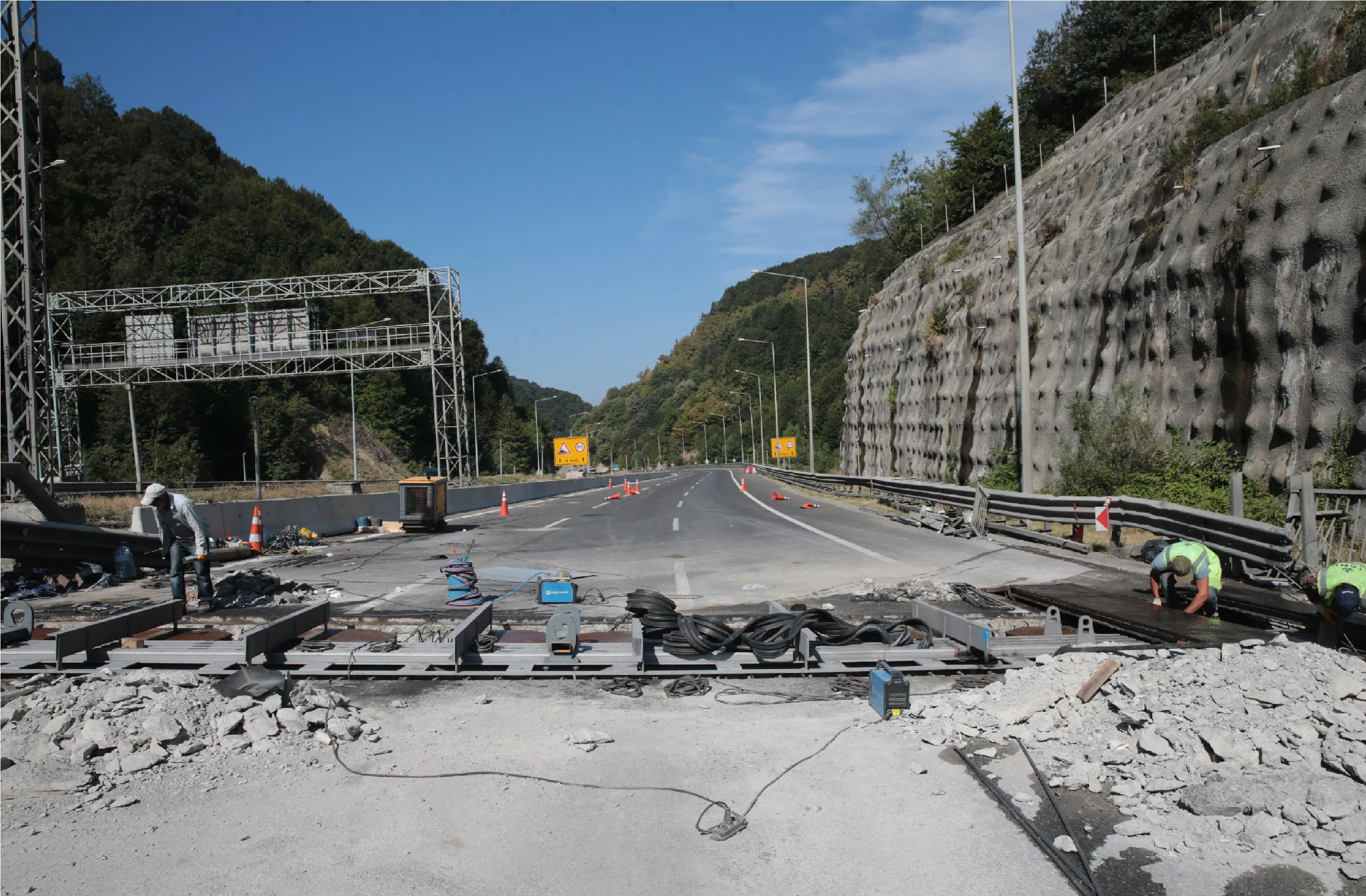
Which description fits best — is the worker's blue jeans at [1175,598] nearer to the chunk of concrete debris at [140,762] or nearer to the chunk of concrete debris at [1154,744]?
the chunk of concrete debris at [1154,744]

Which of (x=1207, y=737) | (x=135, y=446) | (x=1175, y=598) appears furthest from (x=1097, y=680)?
(x=135, y=446)

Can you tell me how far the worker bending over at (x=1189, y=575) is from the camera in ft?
27.5

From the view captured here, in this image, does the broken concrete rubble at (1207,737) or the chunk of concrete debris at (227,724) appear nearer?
the broken concrete rubble at (1207,737)

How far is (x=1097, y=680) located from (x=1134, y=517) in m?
9.54

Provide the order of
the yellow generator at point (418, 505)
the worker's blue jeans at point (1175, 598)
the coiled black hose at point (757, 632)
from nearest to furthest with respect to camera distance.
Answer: the coiled black hose at point (757, 632), the worker's blue jeans at point (1175, 598), the yellow generator at point (418, 505)

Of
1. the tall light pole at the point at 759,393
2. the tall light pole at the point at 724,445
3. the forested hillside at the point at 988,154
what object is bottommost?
the tall light pole at the point at 724,445

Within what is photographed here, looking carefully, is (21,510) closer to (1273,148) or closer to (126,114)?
(1273,148)

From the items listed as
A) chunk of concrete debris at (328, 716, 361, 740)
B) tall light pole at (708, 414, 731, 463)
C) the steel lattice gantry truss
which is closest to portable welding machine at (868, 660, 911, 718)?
chunk of concrete debris at (328, 716, 361, 740)

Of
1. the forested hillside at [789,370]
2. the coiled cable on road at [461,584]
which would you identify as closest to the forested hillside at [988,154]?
the forested hillside at [789,370]

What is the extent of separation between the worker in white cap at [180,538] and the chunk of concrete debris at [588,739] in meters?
6.41

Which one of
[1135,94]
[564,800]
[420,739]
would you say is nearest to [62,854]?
[420,739]

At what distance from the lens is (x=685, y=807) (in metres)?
4.61

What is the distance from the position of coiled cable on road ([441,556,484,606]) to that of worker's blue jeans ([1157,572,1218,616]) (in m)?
7.58

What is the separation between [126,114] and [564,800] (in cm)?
11101
